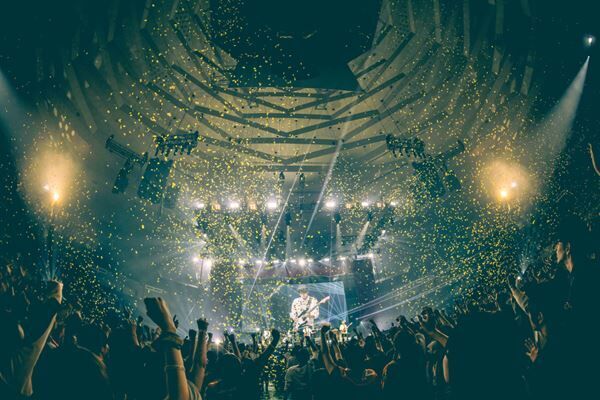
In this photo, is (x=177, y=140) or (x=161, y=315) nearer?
(x=161, y=315)

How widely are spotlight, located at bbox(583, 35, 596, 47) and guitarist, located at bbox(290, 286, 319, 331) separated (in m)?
15.7

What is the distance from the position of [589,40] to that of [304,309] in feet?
53.1

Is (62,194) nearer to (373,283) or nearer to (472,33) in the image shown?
(472,33)

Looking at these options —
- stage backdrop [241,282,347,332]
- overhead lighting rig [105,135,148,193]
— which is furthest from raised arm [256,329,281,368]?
stage backdrop [241,282,347,332]

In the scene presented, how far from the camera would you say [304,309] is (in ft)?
56.3

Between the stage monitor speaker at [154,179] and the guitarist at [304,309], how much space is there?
32.5 ft

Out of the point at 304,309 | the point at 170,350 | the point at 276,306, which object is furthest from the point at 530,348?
the point at 276,306

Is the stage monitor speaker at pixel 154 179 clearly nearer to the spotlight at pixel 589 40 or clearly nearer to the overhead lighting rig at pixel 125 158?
the overhead lighting rig at pixel 125 158

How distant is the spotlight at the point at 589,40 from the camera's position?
903 centimetres

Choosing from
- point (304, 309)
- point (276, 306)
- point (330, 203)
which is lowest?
point (304, 309)

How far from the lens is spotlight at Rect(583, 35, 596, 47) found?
356 inches

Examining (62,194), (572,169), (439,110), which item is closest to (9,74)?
(62,194)

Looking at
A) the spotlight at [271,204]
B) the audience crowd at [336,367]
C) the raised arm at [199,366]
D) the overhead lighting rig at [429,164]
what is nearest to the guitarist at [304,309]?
the spotlight at [271,204]

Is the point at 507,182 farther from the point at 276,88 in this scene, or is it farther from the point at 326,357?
the point at 326,357
